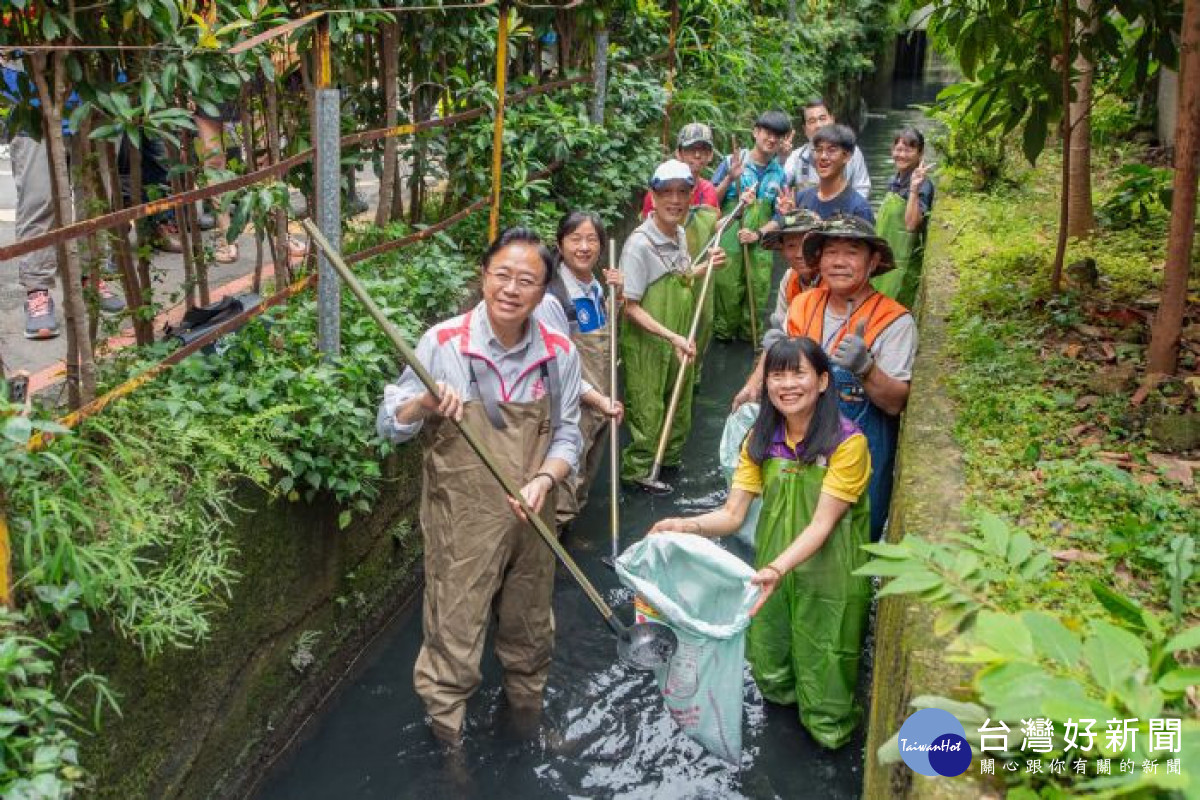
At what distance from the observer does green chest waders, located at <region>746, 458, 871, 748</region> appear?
3.84 meters

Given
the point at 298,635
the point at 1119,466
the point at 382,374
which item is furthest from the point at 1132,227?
the point at 298,635

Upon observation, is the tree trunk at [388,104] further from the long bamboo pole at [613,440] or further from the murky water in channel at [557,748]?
the murky water in channel at [557,748]

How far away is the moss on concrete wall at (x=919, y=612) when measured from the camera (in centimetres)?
270

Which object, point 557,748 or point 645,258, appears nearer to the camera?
point 557,748

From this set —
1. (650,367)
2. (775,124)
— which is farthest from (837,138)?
(775,124)

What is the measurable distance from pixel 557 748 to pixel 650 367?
8.50 ft

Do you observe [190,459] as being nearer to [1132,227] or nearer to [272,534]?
[272,534]

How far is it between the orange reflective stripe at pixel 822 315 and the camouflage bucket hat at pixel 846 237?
174 mm

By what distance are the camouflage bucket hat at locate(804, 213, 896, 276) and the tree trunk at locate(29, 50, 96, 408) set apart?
2.69 m

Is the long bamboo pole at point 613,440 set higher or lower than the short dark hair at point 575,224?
lower

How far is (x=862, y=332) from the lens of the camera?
4.28 meters

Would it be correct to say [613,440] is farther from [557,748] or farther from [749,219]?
[749,219]

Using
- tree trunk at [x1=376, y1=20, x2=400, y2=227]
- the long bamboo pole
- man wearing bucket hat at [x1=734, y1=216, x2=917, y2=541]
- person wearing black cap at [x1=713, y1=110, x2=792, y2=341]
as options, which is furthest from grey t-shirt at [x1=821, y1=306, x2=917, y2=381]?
person wearing black cap at [x1=713, y1=110, x2=792, y2=341]

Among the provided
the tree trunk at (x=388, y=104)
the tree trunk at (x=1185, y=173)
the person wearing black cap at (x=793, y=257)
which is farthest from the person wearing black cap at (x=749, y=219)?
the tree trunk at (x=1185, y=173)
